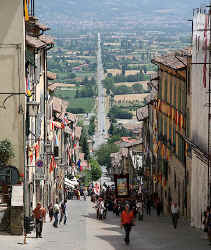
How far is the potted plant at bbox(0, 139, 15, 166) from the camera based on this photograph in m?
36.5

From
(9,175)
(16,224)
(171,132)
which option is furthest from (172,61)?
(16,224)

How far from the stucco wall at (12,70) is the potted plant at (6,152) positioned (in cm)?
25

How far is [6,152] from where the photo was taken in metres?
36.5

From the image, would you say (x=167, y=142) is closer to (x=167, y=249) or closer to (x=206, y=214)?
(x=206, y=214)

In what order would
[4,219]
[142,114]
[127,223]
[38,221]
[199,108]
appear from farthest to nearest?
[142,114] < [199,108] < [4,219] < [38,221] < [127,223]

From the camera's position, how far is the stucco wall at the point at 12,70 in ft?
120

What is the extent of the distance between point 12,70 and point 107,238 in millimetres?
8174

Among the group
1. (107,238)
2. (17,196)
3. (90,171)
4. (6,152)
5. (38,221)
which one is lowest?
(90,171)

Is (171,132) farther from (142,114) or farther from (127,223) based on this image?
(127,223)

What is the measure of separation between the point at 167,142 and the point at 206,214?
2421cm

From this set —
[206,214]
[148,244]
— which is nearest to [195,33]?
[206,214]

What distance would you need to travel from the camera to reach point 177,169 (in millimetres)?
53500

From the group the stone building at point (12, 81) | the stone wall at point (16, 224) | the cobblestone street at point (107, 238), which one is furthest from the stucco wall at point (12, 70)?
→ the cobblestone street at point (107, 238)

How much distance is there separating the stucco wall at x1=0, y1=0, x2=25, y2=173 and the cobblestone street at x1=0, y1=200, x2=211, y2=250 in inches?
156
